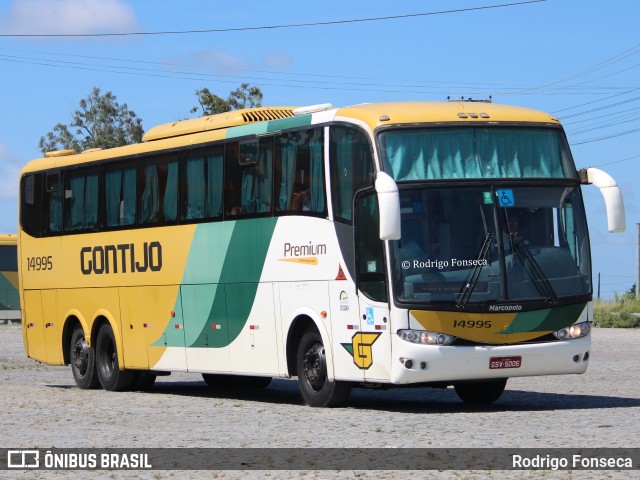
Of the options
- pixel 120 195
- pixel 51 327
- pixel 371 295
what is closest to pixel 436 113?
pixel 371 295

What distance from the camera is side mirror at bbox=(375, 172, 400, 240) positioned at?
1634 cm

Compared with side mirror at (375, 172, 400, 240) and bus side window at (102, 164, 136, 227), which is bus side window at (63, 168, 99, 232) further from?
side mirror at (375, 172, 400, 240)

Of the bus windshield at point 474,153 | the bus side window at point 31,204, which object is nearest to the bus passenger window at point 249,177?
the bus windshield at point 474,153

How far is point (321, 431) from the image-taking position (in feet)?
49.2

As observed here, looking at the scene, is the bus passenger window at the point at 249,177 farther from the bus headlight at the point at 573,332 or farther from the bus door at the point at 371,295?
the bus headlight at the point at 573,332

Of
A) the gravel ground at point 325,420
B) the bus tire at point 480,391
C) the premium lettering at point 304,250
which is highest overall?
the premium lettering at point 304,250

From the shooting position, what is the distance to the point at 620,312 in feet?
164

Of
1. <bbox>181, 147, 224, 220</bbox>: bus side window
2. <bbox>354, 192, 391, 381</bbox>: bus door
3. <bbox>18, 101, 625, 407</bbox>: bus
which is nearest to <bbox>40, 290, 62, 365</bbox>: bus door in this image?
<bbox>18, 101, 625, 407</bbox>: bus

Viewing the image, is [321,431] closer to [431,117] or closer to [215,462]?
[215,462]

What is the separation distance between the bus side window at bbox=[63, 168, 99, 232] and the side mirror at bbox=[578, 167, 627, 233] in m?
9.64

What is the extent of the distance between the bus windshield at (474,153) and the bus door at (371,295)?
0.63 meters

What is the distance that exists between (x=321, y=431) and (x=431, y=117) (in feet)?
15.1

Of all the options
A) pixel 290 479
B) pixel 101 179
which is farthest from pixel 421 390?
pixel 290 479

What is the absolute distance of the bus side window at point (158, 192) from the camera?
2234cm
